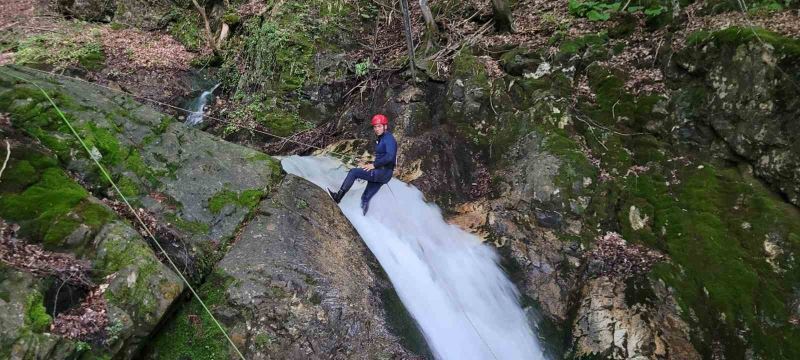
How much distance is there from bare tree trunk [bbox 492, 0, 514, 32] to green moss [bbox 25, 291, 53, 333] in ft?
31.4

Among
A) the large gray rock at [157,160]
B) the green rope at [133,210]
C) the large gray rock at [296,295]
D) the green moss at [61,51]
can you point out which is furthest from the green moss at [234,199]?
the green moss at [61,51]

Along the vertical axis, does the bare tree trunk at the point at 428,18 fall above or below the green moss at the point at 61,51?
above

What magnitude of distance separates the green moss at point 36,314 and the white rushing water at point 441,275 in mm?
3639

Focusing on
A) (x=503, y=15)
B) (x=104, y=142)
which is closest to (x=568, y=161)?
(x=503, y=15)

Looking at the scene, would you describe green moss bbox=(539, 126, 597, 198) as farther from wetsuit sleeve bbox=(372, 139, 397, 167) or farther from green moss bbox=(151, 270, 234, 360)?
green moss bbox=(151, 270, 234, 360)

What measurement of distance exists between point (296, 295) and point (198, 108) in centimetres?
790

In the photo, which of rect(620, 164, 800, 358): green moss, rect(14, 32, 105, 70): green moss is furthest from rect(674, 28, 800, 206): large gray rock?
rect(14, 32, 105, 70): green moss

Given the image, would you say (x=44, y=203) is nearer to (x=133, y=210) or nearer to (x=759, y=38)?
(x=133, y=210)

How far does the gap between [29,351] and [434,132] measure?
6908mm

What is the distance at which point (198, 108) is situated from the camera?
11.0m

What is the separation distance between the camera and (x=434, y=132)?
8.83 metres

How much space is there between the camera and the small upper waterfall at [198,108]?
1051 centimetres

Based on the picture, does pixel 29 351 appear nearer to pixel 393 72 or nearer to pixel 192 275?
A: pixel 192 275

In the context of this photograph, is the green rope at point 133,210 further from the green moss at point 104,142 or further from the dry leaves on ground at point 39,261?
the dry leaves on ground at point 39,261
